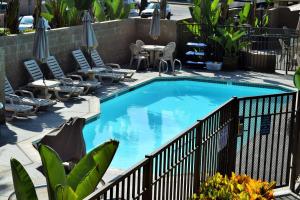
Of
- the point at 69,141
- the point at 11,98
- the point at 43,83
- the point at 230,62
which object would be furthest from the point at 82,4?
the point at 69,141

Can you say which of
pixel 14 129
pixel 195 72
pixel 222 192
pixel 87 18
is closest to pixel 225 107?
pixel 222 192

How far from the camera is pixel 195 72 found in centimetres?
2002

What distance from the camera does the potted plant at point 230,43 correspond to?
65.4 ft

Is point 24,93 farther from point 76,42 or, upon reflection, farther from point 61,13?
point 61,13

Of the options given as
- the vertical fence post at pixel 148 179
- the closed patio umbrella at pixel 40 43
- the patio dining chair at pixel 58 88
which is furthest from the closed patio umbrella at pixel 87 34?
the vertical fence post at pixel 148 179

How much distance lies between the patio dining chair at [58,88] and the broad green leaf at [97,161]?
987 centimetres

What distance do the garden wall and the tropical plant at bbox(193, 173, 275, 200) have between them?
9492mm

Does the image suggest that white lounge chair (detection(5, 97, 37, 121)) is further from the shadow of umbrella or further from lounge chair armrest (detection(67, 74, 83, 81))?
the shadow of umbrella

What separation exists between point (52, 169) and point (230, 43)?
15912 mm

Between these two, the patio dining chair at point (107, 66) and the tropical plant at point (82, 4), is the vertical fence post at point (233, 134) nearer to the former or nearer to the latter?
the patio dining chair at point (107, 66)

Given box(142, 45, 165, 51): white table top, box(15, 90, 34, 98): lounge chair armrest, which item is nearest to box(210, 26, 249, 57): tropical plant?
box(142, 45, 165, 51): white table top

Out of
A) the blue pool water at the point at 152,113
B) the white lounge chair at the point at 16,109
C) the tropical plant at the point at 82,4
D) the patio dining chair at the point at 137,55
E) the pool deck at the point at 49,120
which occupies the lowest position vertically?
the blue pool water at the point at 152,113

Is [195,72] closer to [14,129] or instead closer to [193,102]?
[193,102]

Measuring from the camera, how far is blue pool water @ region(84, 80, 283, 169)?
41.3 ft
